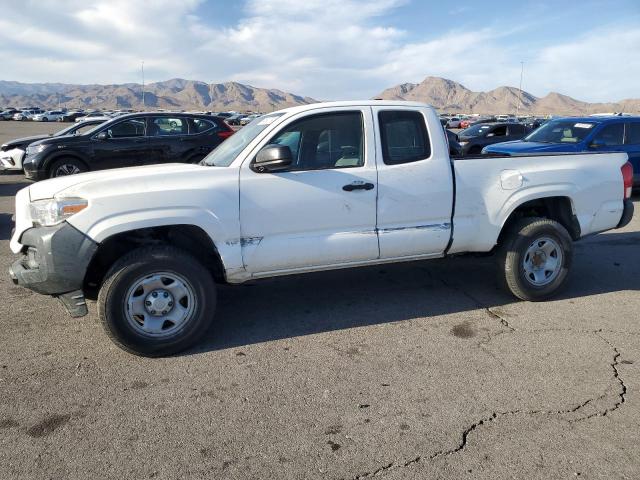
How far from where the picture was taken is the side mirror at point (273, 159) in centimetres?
401

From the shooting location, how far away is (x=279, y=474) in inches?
104

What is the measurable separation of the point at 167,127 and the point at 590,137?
8.67 meters

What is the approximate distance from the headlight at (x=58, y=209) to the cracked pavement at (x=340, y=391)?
1.02m

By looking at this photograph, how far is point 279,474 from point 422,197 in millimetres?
2687

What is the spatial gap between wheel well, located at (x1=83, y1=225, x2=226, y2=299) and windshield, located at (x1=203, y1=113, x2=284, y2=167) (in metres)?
0.65

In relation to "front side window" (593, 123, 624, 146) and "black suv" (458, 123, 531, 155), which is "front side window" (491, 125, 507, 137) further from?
"front side window" (593, 123, 624, 146)

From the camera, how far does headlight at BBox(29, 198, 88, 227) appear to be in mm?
3713

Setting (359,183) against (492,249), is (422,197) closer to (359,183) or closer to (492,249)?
(359,183)

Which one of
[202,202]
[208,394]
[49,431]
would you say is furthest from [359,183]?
[49,431]

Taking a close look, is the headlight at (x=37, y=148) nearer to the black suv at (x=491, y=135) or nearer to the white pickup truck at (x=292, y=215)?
the white pickup truck at (x=292, y=215)

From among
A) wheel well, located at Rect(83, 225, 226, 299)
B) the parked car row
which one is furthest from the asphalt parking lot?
the parked car row

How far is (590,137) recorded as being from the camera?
995 cm

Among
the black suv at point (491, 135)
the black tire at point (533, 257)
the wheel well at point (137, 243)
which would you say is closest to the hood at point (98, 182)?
the wheel well at point (137, 243)

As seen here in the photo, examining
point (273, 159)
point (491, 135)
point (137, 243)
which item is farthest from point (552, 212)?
point (491, 135)
